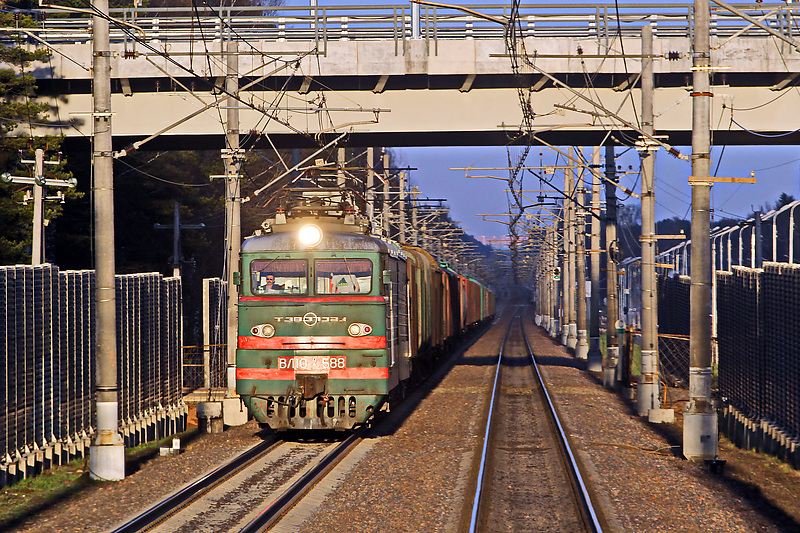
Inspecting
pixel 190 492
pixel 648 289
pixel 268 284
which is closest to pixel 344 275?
pixel 268 284

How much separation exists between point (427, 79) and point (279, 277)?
11.4 metres

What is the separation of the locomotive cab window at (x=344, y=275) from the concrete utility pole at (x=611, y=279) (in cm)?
1291

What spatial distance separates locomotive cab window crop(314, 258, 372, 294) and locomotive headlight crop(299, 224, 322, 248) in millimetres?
351

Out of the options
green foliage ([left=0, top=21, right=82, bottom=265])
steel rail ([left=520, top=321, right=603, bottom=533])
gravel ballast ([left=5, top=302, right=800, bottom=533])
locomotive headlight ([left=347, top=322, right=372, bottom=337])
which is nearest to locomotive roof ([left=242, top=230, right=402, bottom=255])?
locomotive headlight ([left=347, top=322, right=372, bottom=337])

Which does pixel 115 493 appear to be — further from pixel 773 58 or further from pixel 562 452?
pixel 773 58

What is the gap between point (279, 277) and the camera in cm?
1625

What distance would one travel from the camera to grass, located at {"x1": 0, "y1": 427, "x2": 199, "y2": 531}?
11.7 m

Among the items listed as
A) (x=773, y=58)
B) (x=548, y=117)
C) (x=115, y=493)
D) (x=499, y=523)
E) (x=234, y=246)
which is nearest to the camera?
(x=499, y=523)

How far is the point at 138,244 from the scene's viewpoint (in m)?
42.8

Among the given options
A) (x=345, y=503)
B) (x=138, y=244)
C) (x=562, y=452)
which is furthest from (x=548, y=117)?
(x=138, y=244)

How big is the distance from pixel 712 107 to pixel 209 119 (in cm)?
1431

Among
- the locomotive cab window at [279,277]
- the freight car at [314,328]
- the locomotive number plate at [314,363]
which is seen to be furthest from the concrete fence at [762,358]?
the locomotive cab window at [279,277]

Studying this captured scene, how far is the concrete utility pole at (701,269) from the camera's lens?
1542cm

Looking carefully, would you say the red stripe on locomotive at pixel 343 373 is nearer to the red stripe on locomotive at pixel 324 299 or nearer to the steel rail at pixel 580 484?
the red stripe on locomotive at pixel 324 299
